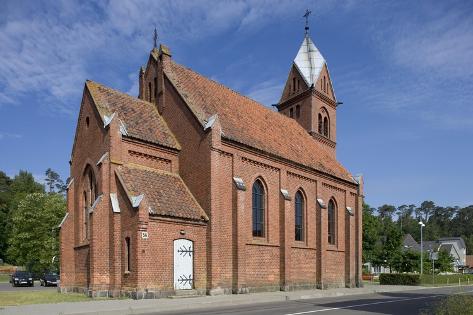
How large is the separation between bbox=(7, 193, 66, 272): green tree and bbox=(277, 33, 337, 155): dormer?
36.0 metres

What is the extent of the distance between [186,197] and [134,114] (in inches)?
221

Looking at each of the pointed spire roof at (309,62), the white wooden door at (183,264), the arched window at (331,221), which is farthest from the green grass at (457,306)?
the pointed spire roof at (309,62)

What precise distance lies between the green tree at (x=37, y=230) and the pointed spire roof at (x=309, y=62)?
38449 mm

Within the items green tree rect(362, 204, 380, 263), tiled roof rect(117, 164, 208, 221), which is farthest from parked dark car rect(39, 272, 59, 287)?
green tree rect(362, 204, 380, 263)

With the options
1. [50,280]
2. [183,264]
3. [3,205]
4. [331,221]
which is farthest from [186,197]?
[3,205]

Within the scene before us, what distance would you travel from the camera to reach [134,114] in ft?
86.8

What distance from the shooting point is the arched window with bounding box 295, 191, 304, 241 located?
106ft

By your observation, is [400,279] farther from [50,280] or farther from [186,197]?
[50,280]

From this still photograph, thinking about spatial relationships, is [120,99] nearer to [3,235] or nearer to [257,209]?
[257,209]

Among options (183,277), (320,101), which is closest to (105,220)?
(183,277)

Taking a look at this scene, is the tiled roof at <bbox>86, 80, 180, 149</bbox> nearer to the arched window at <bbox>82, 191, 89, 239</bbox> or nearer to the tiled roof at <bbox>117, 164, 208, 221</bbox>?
the tiled roof at <bbox>117, 164, 208, 221</bbox>

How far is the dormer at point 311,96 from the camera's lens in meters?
→ 41.6

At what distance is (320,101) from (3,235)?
73799 millimetres

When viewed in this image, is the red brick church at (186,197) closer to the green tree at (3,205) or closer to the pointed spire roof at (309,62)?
the pointed spire roof at (309,62)
